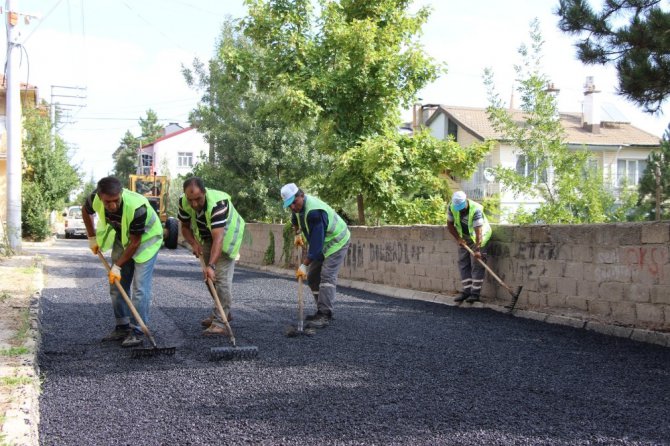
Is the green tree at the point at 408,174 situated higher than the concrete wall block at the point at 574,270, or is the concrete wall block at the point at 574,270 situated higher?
the green tree at the point at 408,174

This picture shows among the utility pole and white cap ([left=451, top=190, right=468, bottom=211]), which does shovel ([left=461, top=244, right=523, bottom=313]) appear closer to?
white cap ([left=451, top=190, right=468, bottom=211])

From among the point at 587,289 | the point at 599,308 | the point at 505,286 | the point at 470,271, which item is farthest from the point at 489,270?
the point at 599,308

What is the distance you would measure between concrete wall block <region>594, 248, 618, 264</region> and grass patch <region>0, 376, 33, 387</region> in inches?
231

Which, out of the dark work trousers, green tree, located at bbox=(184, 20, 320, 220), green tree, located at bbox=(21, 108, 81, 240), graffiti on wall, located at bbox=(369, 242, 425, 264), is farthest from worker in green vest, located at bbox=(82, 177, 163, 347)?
green tree, located at bbox=(21, 108, 81, 240)

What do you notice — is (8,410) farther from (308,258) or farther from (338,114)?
(338,114)

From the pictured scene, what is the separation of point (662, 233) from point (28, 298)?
24.1ft

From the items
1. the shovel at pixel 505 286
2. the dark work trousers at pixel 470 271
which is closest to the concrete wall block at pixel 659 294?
the shovel at pixel 505 286

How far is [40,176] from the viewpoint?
2666 centimetres

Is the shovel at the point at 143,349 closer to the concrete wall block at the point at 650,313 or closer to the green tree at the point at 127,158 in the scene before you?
the concrete wall block at the point at 650,313

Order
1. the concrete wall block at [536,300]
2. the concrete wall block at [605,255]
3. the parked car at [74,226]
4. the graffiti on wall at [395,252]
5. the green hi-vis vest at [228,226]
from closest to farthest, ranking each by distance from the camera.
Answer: the green hi-vis vest at [228,226] → the concrete wall block at [605,255] → the concrete wall block at [536,300] → the graffiti on wall at [395,252] → the parked car at [74,226]

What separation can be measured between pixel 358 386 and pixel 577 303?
14.2 ft

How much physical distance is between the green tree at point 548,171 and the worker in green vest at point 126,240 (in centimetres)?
683

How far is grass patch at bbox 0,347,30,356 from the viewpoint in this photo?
521 centimetres

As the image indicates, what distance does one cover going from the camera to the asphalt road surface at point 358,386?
368cm
